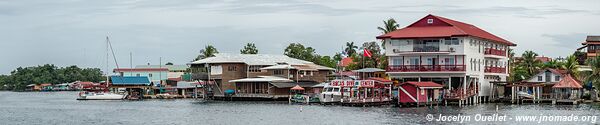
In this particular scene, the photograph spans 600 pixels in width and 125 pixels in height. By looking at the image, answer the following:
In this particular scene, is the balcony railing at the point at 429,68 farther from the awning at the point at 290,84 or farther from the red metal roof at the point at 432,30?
the awning at the point at 290,84

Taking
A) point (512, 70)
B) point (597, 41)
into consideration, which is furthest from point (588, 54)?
point (512, 70)

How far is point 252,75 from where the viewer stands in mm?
92625

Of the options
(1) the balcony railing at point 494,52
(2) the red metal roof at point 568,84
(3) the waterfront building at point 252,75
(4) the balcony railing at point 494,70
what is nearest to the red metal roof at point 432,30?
(1) the balcony railing at point 494,52

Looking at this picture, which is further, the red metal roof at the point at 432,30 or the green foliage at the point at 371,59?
the green foliage at the point at 371,59

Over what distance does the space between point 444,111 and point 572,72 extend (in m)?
31.3

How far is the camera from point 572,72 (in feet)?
283

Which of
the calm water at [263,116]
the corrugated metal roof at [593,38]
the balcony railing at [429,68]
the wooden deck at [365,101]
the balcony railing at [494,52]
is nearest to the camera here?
the calm water at [263,116]

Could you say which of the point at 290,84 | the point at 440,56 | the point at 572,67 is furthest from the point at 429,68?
the point at 572,67

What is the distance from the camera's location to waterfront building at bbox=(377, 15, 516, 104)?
71.6 m

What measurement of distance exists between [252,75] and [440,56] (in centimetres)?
2651

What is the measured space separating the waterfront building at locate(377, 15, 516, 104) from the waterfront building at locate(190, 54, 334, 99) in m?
16.7

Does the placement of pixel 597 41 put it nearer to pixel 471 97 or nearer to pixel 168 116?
pixel 471 97

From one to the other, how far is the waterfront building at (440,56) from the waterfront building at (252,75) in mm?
16659

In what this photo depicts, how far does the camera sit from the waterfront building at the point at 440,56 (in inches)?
2817
